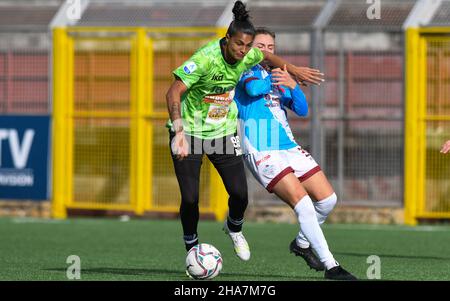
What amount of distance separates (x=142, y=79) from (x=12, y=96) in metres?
2.17

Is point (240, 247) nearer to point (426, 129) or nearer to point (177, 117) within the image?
point (177, 117)

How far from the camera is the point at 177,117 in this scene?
30.5 feet

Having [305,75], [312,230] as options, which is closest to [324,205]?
[312,230]

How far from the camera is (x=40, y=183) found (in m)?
18.6

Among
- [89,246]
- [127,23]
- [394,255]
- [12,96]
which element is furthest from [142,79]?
[394,255]

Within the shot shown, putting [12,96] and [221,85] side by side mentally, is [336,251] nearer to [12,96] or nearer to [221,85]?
[221,85]

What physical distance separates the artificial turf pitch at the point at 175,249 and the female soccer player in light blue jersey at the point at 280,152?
48cm

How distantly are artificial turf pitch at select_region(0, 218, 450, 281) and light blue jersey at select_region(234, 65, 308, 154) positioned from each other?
110cm

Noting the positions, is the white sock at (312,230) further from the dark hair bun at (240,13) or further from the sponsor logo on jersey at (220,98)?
the dark hair bun at (240,13)

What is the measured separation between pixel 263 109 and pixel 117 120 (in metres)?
8.88

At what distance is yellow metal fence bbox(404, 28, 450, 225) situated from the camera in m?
17.3

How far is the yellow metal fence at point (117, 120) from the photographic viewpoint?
59.9 feet

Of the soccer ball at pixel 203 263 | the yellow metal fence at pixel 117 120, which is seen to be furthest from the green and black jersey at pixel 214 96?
the yellow metal fence at pixel 117 120

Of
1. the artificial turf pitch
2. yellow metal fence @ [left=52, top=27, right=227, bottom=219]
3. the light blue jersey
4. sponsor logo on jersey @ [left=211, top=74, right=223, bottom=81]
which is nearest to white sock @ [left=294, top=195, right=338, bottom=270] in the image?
the artificial turf pitch
